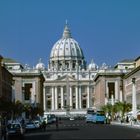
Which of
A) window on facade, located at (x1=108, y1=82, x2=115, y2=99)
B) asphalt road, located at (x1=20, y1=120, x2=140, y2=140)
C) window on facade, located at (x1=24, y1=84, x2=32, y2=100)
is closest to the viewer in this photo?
asphalt road, located at (x1=20, y1=120, x2=140, y2=140)

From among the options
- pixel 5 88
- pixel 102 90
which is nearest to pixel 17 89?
pixel 102 90

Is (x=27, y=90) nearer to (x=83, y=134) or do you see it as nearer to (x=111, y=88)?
(x=111, y=88)

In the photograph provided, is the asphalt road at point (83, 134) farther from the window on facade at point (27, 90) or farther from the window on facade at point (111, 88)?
the window on facade at point (111, 88)

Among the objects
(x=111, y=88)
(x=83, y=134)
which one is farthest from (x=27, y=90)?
(x=83, y=134)

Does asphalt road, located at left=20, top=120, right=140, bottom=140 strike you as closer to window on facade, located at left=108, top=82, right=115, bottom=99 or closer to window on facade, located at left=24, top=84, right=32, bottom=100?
window on facade, located at left=24, top=84, right=32, bottom=100

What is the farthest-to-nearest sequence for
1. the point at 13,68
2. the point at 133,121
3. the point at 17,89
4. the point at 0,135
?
1. the point at 13,68
2. the point at 17,89
3. the point at 133,121
4. the point at 0,135

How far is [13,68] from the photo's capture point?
187 m

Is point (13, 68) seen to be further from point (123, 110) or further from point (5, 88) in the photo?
point (123, 110)

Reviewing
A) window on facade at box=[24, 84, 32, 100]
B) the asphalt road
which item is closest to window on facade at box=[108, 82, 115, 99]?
window on facade at box=[24, 84, 32, 100]

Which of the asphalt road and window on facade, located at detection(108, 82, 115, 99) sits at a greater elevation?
window on facade, located at detection(108, 82, 115, 99)

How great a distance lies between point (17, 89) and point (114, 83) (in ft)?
87.5

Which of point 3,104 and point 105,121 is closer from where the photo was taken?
point 3,104

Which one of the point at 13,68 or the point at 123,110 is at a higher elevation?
the point at 13,68

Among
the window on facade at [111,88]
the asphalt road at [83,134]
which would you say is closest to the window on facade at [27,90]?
the window on facade at [111,88]
